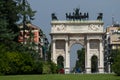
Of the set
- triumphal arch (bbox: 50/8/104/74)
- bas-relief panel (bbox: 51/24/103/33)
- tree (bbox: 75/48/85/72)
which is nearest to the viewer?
bas-relief panel (bbox: 51/24/103/33)

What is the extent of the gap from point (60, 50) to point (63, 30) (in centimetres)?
→ 476

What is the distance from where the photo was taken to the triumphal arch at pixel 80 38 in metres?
108

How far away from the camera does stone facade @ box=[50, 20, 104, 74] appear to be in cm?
10753

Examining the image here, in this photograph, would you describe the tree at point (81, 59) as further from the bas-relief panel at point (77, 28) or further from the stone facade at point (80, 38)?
the bas-relief panel at point (77, 28)

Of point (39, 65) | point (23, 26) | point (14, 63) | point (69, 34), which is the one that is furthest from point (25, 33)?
point (69, 34)

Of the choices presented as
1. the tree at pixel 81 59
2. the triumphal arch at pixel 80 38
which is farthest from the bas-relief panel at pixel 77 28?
the tree at pixel 81 59

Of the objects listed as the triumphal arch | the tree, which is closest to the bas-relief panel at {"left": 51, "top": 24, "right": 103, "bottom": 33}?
the triumphal arch

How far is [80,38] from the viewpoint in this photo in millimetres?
108250

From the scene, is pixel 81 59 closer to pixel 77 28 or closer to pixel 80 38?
pixel 80 38

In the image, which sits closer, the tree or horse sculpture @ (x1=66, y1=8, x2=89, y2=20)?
horse sculpture @ (x1=66, y1=8, x2=89, y2=20)

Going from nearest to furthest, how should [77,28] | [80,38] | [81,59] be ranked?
[77,28] → [80,38] → [81,59]

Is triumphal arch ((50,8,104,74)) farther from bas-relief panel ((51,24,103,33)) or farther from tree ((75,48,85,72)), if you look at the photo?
tree ((75,48,85,72))

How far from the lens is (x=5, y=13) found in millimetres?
58781

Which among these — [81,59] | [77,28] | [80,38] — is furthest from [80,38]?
[81,59]
